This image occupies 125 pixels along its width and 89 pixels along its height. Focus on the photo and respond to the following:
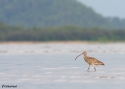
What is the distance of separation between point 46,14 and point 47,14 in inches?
10.3

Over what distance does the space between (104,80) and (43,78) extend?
1.55m

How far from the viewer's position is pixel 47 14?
101000 millimetres

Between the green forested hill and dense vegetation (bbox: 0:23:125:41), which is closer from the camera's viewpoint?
dense vegetation (bbox: 0:23:125:41)

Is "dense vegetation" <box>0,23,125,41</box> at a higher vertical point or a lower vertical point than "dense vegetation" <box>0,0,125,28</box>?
lower

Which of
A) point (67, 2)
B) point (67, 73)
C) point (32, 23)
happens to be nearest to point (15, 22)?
point (32, 23)

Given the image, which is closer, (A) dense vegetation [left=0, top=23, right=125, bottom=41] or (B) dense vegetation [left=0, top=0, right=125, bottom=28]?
(A) dense vegetation [left=0, top=23, right=125, bottom=41]

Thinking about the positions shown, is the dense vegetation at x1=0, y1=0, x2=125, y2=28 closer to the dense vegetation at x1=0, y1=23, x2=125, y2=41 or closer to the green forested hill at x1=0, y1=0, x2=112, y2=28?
the green forested hill at x1=0, y1=0, x2=112, y2=28

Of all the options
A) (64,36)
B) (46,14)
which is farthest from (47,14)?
(64,36)

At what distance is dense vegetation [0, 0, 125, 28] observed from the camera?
3885 inches

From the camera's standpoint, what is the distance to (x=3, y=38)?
50.8 m

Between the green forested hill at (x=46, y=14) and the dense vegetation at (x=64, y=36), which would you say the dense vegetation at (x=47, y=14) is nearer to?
the green forested hill at (x=46, y=14)

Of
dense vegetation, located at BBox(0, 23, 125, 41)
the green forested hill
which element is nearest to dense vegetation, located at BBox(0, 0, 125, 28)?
the green forested hill

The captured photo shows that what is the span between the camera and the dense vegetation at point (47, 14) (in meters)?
98.7

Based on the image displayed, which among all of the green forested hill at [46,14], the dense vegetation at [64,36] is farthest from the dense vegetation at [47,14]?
the dense vegetation at [64,36]
